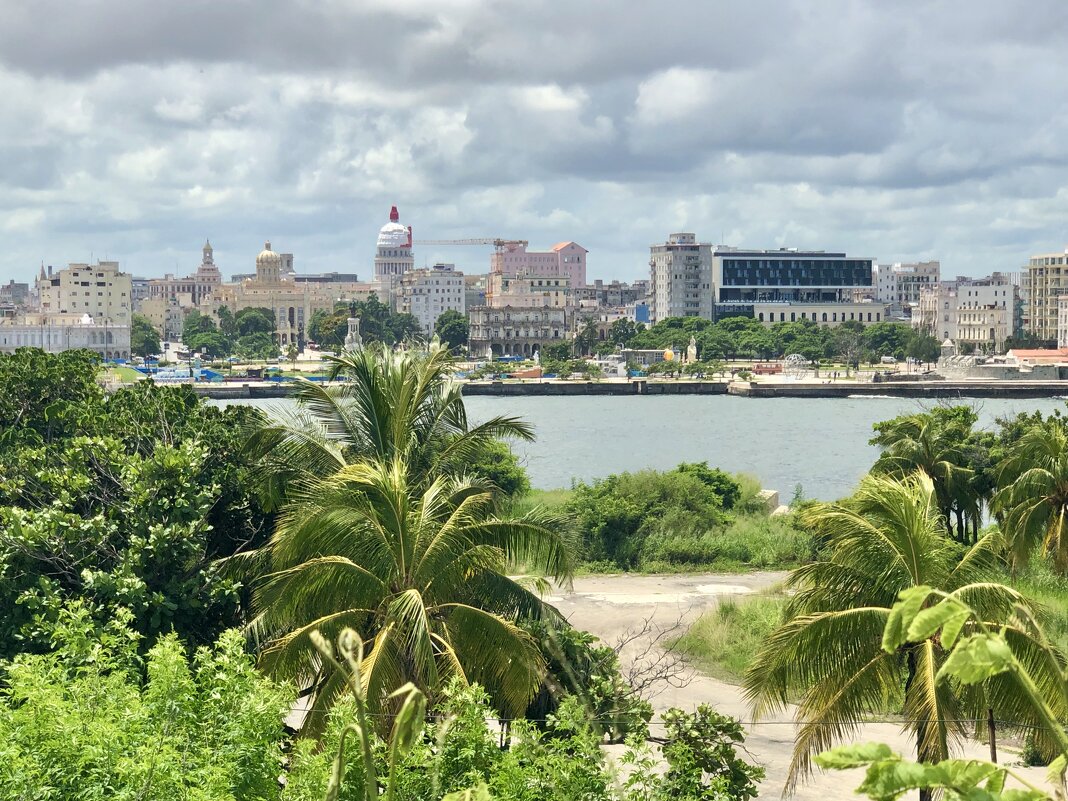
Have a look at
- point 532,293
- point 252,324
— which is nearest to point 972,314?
point 532,293

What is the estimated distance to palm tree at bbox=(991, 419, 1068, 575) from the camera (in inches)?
762

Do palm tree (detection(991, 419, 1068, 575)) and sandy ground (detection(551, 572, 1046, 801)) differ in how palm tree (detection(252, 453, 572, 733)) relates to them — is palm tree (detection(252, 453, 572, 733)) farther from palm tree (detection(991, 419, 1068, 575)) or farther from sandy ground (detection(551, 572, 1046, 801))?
palm tree (detection(991, 419, 1068, 575))

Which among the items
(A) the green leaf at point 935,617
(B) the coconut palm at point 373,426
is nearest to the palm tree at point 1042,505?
(B) the coconut palm at point 373,426

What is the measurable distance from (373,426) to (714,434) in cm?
6658

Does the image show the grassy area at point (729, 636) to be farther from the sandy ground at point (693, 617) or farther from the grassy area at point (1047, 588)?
the grassy area at point (1047, 588)

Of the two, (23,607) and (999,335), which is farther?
(999,335)

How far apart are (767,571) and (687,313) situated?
509 feet

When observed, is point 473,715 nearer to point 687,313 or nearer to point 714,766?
point 714,766

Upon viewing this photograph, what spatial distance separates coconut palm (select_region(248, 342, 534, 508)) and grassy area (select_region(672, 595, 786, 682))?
245 inches

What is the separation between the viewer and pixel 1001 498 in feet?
68.6

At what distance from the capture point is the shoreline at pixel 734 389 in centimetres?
10900

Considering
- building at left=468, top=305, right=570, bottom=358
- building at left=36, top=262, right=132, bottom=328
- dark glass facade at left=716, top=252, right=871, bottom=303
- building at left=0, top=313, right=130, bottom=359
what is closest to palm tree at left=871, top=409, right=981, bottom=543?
building at left=0, top=313, right=130, bottom=359

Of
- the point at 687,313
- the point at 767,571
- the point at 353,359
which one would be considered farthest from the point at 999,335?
the point at 353,359

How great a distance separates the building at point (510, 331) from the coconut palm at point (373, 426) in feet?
499
